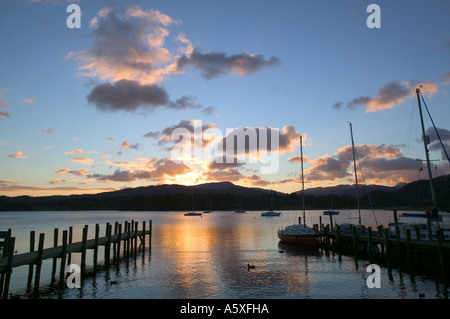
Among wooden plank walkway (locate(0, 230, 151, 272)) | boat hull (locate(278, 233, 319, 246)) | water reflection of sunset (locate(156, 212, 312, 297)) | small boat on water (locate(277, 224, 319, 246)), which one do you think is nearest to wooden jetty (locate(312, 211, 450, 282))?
boat hull (locate(278, 233, 319, 246))

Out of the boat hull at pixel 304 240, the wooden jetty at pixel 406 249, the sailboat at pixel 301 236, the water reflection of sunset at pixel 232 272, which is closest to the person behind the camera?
the water reflection of sunset at pixel 232 272

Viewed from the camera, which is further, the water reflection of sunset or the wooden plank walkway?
the water reflection of sunset

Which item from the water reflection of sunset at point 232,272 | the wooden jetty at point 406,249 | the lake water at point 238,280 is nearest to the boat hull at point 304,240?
the wooden jetty at point 406,249

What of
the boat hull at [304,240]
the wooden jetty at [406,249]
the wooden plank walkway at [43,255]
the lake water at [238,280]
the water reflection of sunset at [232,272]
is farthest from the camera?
the boat hull at [304,240]

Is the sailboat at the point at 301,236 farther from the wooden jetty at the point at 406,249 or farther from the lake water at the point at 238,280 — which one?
A: the lake water at the point at 238,280

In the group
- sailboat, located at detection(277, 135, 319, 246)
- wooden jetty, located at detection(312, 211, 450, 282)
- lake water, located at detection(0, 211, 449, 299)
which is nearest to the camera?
lake water, located at detection(0, 211, 449, 299)

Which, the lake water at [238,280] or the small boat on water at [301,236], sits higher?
the small boat on water at [301,236]

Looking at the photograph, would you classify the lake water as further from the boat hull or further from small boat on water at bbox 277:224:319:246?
small boat on water at bbox 277:224:319:246

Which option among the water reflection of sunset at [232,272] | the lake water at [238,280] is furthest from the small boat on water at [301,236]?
the lake water at [238,280]

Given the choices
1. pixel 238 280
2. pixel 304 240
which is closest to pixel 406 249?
pixel 238 280

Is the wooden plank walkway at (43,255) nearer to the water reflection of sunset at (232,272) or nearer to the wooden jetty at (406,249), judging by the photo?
the water reflection of sunset at (232,272)

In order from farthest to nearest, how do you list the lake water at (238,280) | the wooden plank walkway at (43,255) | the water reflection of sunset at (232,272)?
the water reflection of sunset at (232,272), the lake water at (238,280), the wooden plank walkway at (43,255)

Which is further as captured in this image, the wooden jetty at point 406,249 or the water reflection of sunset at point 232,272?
the wooden jetty at point 406,249
